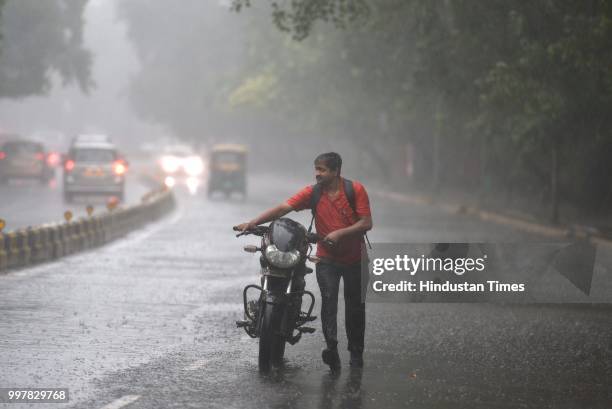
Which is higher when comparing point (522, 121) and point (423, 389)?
point (522, 121)

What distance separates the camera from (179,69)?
330ft

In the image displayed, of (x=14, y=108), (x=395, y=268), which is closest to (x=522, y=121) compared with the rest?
(x=395, y=268)

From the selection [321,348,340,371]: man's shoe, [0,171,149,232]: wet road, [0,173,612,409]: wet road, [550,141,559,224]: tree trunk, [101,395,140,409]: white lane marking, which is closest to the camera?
[101,395,140,409]: white lane marking

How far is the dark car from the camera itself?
5169 cm

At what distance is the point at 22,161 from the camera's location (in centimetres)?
5262

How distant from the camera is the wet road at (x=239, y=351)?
9047 mm

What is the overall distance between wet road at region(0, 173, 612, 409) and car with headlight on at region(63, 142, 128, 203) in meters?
21.9

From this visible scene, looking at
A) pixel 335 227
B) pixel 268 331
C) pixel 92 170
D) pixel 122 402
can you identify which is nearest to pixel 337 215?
pixel 335 227

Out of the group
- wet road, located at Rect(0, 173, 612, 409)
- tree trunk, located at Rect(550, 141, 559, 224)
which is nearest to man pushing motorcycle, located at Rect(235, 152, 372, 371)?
wet road, located at Rect(0, 173, 612, 409)

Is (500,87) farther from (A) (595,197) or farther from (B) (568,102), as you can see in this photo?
(A) (595,197)

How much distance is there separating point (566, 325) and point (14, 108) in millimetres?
160200

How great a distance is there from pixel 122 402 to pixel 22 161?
4539 cm

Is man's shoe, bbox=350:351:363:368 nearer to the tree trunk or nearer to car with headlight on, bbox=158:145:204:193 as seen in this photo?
the tree trunk

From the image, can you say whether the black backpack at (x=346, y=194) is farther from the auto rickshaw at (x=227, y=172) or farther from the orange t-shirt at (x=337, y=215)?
the auto rickshaw at (x=227, y=172)
